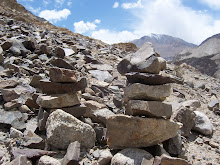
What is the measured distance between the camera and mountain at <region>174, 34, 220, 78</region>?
26125 mm

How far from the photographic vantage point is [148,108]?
160 inches

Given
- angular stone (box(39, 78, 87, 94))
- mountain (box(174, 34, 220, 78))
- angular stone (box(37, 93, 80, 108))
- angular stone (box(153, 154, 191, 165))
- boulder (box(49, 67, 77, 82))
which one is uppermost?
mountain (box(174, 34, 220, 78))

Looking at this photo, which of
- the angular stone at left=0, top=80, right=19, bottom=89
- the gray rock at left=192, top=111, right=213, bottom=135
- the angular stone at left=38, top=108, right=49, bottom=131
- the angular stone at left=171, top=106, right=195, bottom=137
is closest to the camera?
the angular stone at left=38, top=108, right=49, bottom=131

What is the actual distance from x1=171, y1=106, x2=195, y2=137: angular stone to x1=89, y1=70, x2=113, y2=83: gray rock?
379 cm

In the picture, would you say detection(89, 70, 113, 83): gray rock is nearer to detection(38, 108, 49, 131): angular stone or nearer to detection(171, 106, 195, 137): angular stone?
detection(171, 106, 195, 137): angular stone

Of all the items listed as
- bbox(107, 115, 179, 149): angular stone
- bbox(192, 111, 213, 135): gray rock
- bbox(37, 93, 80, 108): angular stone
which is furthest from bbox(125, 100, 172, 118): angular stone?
bbox(192, 111, 213, 135): gray rock

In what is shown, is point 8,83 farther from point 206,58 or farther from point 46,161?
point 206,58

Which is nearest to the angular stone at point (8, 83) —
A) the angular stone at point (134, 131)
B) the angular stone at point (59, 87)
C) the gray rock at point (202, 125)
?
the angular stone at point (59, 87)

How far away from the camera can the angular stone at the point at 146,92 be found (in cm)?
412

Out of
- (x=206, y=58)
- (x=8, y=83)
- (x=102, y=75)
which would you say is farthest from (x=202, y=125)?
Result: (x=206, y=58)

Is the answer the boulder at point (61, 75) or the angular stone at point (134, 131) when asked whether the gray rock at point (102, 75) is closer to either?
the boulder at point (61, 75)

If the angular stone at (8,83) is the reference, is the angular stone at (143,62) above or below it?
above

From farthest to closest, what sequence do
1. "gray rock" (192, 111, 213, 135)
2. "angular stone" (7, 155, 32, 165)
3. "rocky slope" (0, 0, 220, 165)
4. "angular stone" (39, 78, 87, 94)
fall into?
"gray rock" (192, 111, 213, 135), "angular stone" (39, 78, 87, 94), "rocky slope" (0, 0, 220, 165), "angular stone" (7, 155, 32, 165)

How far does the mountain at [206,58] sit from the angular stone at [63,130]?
22.4m
